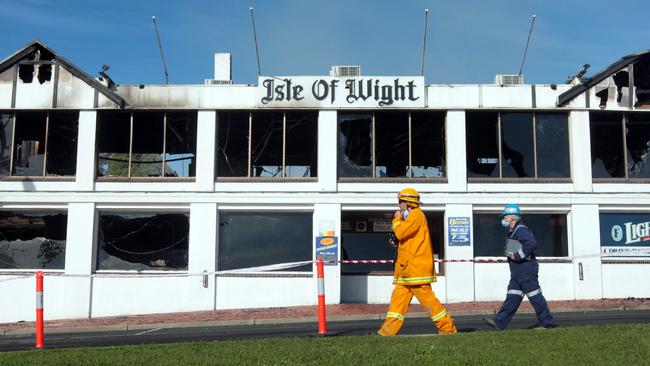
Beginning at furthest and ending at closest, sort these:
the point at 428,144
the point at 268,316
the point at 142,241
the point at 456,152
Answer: the point at 428,144
the point at 142,241
the point at 456,152
the point at 268,316

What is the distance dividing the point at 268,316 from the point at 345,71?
7.27m

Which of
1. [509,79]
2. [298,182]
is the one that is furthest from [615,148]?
[298,182]

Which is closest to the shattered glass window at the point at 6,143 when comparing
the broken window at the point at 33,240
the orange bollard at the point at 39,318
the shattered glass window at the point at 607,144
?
the broken window at the point at 33,240

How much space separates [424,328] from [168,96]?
10.5 metres

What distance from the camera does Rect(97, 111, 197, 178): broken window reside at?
18625 mm

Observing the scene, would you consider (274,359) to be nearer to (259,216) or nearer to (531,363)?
(531,363)

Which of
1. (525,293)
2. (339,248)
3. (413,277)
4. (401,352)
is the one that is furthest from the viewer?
(339,248)

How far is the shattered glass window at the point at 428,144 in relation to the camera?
730 inches

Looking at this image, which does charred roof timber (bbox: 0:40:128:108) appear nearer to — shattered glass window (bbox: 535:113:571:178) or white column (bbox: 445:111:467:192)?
white column (bbox: 445:111:467:192)

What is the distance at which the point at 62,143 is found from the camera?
1877cm

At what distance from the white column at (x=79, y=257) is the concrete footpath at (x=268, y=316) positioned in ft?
2.10

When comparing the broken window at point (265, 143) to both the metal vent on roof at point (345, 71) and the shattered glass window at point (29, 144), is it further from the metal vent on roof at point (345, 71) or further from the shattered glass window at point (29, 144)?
the shattered glass window at point (29, 144)

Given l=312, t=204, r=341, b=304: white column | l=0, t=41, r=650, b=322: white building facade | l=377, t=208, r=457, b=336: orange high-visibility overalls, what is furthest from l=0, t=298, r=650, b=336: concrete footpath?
l=377, t=208, r=457, b=336: orange high-visibility overalls

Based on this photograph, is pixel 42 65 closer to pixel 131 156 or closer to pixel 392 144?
pixel 131 156
